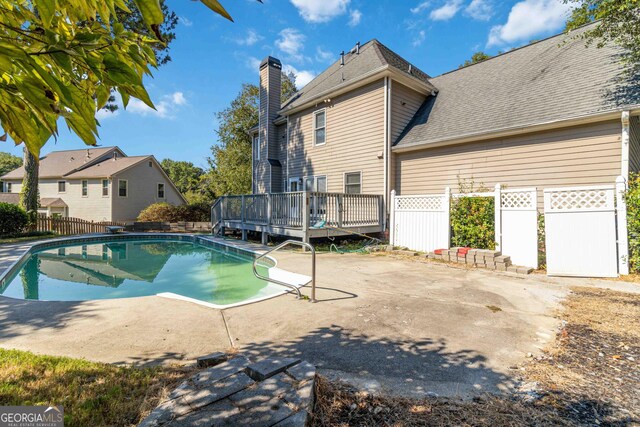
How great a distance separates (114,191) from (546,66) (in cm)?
2674

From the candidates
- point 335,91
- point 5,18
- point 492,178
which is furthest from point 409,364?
point 335,91

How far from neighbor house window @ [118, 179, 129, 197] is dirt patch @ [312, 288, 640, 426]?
86.6 ft

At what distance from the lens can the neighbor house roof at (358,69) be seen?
11.3m

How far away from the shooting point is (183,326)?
3.59 m

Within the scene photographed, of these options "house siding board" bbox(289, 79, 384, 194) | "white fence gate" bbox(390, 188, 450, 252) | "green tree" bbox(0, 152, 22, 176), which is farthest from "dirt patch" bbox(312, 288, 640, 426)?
"green tree" bbox(0, 152, 22, 176)

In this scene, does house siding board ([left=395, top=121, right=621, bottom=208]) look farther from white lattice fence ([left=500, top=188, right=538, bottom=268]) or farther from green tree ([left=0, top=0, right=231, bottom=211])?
green tree ([left=0, top=0, right=231, bottom=211])

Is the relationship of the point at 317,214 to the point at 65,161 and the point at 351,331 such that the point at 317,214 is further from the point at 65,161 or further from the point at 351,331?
the point at 65,161

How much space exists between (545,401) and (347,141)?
35.3 ft

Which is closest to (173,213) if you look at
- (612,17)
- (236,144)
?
(236,144)

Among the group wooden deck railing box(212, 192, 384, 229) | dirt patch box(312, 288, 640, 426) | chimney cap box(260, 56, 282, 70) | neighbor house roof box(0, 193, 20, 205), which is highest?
chimney cap box(260, 56, 282, 70)

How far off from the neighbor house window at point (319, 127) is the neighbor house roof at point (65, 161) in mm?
23037

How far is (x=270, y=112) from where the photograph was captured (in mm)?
15320

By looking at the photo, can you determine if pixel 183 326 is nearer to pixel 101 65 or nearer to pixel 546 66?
pixel 101 65

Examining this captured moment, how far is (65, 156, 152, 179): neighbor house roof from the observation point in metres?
23.4
